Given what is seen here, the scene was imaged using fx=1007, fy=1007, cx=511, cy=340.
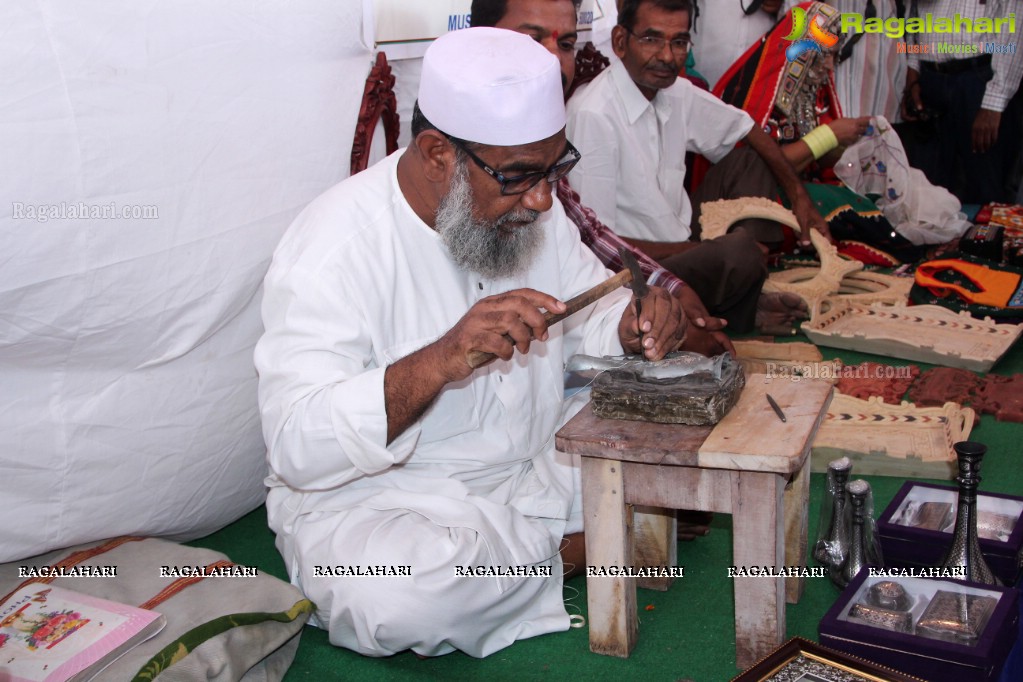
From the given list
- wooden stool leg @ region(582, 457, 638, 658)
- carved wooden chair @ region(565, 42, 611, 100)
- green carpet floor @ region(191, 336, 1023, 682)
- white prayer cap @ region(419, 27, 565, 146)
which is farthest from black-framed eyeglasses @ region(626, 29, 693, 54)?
wooden stool leg @ region(582, 457, 638, 658)

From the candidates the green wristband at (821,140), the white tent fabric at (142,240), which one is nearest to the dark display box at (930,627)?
the white tent fabric at (142,240)

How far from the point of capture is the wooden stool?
2277mm

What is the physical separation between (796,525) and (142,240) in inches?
76.8

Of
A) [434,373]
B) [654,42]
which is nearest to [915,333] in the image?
[654,42]

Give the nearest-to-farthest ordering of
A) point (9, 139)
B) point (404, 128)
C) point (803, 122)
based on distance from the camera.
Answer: point (9, 139) < point (404, 128) < point (803, 122)

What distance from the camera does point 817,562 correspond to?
291cm

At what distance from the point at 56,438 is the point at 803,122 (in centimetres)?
503

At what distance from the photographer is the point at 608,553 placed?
247cm

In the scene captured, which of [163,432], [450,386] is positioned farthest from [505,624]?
[163,432]

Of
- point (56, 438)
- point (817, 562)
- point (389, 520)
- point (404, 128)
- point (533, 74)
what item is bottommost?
point (817, 562)

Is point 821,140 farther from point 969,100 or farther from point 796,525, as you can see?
point 796,525

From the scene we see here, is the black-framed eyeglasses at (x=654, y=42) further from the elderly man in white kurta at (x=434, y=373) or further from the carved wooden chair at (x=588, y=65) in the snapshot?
the elderly man in white kurta at (x=434, y=373)

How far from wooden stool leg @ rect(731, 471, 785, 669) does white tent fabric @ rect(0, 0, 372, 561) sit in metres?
1.61

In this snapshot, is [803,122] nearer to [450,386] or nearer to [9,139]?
[450,386]
